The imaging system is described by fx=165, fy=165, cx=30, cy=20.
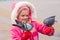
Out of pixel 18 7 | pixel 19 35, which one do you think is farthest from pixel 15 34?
pixel 18 7

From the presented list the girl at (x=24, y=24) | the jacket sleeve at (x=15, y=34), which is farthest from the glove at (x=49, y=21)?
the jacket sleeve at (x=15, y=34)

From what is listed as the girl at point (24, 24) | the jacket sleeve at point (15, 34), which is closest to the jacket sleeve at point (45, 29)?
the girl at point (24, 24)

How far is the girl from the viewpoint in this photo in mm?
843

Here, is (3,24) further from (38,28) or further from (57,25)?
(57,25)

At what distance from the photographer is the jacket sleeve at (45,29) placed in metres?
0.88

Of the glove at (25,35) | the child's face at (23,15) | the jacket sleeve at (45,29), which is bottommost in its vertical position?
the glove at (25,35)

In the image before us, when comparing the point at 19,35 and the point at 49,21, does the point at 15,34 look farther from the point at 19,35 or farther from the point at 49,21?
the point at 49,21

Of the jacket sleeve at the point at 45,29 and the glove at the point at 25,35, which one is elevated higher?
the jacket sleeve at the point at 45,29

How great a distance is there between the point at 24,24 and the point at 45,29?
12 cm

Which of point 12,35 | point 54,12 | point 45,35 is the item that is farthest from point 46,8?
point 12,35

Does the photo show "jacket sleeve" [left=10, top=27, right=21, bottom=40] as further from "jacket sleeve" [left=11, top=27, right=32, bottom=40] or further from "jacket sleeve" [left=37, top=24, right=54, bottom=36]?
"jacket sleeve" [left=37, top=24, right=54, bottom=36]

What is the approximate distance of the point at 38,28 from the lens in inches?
35.0

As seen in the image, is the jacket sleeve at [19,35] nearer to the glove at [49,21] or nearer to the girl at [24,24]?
the girl at [24,24]

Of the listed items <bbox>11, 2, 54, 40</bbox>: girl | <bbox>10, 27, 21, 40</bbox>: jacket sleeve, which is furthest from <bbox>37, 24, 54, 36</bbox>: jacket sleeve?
<bbox>10, 27, 21, 40</bbox>: jacket sleeve
